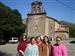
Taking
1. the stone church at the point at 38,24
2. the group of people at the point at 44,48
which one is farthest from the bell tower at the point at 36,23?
the group of people at the point at 44,48

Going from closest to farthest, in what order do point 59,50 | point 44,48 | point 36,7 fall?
point 59,50
point 44,48
point 36,7

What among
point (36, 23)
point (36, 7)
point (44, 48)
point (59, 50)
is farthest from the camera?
point (36, 23)

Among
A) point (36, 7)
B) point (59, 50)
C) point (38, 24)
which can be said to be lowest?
point (59, 50)

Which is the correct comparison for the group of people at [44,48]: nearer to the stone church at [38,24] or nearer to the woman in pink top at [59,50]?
the woman in pink top at [59,50]

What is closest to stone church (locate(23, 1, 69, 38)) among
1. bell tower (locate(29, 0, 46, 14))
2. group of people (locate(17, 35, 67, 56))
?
bell tower (locate(29, 0, 46, 14))

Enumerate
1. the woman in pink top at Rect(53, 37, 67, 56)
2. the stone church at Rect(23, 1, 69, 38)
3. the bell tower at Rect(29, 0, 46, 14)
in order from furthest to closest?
1. the stone church at Rect(23, 1, 69, 38)
2. the bell tower at Rect(29, 0, 46, 14)
3. the woman in pink top at Rect(53, 37, 67, 56)

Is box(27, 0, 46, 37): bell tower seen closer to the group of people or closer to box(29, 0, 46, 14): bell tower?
box(29, 0, 46, 14): bell tower

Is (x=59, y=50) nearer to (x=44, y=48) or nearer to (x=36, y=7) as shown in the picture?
(x=44, y=48)

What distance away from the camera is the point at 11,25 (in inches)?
1699

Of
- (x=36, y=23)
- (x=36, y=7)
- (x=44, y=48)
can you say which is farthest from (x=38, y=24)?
(x=44, y=48)

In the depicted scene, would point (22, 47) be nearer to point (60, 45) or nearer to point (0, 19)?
point (60, 45)

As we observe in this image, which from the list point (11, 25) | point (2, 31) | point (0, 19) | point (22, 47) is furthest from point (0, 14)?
point (22, 47)

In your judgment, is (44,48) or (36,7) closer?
(44,48)

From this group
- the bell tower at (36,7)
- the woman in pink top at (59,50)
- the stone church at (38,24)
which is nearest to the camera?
the woman in pink top at (59,50)
